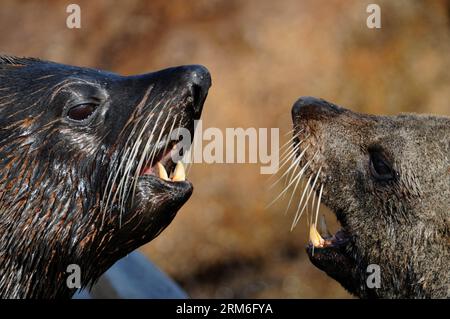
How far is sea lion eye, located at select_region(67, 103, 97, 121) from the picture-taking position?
383 centimetres

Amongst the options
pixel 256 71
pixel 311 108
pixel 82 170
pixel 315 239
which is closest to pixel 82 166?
pixel 82 170

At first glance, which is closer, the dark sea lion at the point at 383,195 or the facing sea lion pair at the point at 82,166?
the facing sea lion pair at the point at 82,166

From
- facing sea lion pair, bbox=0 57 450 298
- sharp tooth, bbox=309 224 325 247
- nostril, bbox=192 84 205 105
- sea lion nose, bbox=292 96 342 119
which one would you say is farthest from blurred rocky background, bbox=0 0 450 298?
facing sea lion pair, bbox=0 57 450 298

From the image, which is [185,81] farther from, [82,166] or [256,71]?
[256,71]

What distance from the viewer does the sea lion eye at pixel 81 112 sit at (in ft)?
12.6

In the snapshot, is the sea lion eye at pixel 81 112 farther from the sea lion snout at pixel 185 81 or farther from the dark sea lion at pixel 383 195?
the dark sea lion at pixel 383 195

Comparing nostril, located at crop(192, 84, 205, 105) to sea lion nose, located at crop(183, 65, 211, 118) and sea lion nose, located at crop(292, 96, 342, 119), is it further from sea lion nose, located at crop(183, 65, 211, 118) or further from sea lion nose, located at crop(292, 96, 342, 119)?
sea lion nose, located at crop(292, 96, 342, 119)

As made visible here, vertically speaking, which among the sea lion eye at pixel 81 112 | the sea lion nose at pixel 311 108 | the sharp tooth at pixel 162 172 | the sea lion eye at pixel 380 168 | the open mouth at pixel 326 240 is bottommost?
the open mouth at pixel 326 240

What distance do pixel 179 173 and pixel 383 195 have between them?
1313mm

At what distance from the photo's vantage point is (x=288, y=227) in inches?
341

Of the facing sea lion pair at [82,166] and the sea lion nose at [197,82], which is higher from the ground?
the sea lion nose at [197,82]

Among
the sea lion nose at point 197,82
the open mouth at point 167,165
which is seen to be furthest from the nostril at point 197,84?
the open mouth at point 167,165

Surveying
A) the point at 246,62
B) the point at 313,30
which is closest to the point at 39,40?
the point at 246,62

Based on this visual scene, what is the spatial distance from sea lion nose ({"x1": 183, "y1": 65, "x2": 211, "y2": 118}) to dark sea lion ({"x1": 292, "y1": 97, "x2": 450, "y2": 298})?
3.26ft
